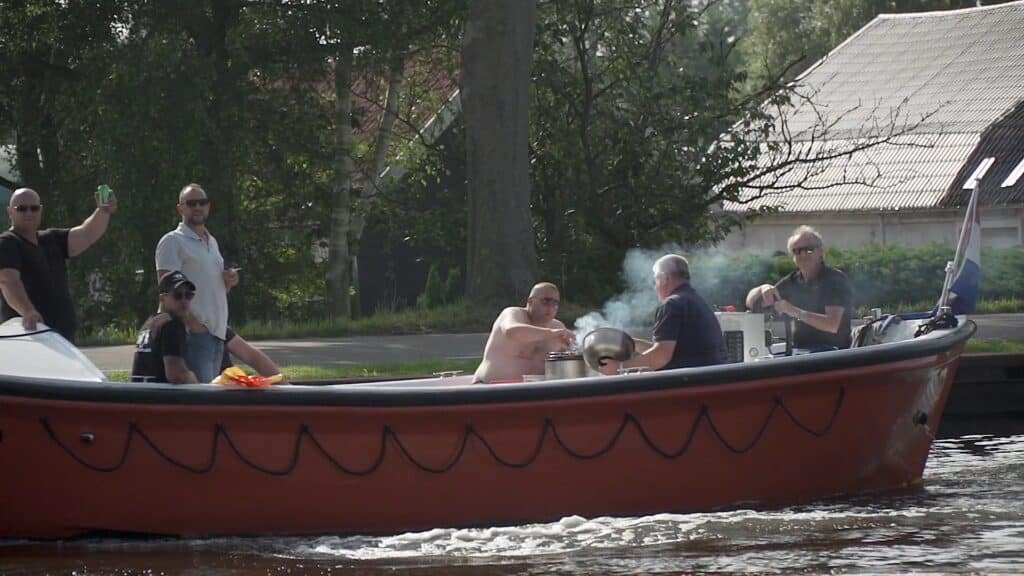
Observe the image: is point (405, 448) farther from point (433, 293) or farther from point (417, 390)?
point (433, 293)

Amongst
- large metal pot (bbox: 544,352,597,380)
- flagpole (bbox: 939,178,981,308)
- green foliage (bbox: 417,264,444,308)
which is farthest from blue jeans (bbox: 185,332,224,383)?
green foliage (bbox: 417,264,444,308)

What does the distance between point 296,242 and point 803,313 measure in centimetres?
1537

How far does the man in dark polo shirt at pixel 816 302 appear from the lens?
1009 centimetres

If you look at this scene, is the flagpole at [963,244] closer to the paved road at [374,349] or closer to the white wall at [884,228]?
the paved road at [374,349]

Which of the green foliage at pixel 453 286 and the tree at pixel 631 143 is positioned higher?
the tree at pixel 631 143

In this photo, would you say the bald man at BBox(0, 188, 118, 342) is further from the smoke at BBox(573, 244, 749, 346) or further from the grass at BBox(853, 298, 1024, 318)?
the grass at BBox(853, 298, 1024, 318)

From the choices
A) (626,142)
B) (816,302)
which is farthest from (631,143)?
(816,302)

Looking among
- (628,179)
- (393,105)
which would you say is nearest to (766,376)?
(628,179)

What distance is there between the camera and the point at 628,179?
2228 centimetres

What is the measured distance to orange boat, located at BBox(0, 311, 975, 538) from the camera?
8320 millimetres

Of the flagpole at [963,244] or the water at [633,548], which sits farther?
the flagpole at [963,244]

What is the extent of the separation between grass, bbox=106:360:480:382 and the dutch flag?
4902 millimetres

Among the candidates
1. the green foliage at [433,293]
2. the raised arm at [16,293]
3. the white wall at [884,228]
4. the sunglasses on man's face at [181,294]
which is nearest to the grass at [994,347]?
the sunglasses on man's face at [181,294]

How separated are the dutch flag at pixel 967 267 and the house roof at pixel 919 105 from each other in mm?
21083
